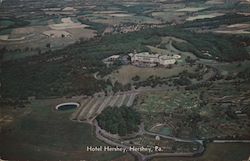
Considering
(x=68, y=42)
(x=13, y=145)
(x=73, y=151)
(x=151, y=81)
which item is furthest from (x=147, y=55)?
(x=13, y=145)

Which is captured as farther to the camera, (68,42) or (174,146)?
(68,42)

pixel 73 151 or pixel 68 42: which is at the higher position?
pixel 68 42

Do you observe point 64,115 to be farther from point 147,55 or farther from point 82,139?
point 147,55

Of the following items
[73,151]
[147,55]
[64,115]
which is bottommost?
[73,151]

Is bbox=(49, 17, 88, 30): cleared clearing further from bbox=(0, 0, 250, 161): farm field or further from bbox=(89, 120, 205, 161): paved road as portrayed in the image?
bbox=(89, 120, 205, 161): paved road

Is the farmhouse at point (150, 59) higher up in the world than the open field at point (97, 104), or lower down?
higher up

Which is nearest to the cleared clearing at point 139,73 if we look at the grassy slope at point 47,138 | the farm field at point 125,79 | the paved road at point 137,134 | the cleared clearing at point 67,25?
the farm field at point 125,79

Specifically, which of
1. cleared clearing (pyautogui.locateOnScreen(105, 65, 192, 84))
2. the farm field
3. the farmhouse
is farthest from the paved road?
the farmhouse

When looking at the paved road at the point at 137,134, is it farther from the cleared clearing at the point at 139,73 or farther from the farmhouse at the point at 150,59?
the farmhouse at the point at 150,59
